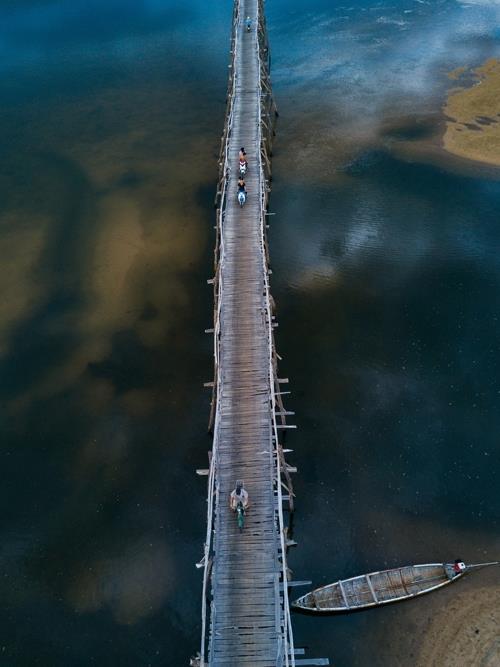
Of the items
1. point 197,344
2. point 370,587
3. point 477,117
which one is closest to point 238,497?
point 370,587

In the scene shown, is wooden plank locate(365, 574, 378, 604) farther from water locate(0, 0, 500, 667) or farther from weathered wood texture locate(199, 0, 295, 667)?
weathered wood texture locate(199, 0, 295, 667)

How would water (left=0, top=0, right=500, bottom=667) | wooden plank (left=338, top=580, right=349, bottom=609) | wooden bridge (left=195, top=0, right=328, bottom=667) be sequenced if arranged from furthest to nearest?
1. water (left=0, top=0, right=500, bottom=667)
2. wooden plank (left=338, top=580, right=349, bottom=609)
3. wooden bridge (left=195, top=0, right=328, bottom=667)

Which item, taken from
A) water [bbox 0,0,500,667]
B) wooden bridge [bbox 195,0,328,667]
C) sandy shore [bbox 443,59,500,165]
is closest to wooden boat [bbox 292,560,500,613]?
water [bbox 0,0,500,667]

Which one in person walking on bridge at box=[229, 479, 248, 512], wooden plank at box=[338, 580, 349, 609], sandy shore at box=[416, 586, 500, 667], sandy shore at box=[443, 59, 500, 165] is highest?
sandy shore at box=[443, 59, 500, 165]

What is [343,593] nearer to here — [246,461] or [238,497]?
[238,497]

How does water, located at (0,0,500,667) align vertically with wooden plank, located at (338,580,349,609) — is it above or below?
above

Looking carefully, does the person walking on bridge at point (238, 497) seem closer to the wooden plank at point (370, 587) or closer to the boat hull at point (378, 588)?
the boat hull at point (378, 588)
